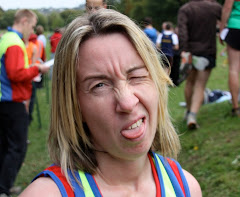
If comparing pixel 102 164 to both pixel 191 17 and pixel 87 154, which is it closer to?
pixel 87 154

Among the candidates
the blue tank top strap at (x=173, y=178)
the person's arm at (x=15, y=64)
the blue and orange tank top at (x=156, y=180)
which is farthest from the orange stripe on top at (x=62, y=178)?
the person's arm at (x=15, y=64)

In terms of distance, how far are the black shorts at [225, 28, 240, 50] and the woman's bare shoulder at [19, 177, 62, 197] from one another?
3884 millimetres

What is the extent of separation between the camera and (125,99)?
1327 millimetres

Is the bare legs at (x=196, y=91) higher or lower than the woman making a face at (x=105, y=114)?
lower

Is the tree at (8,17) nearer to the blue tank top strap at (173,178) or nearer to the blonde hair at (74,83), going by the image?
the blonde hair at (74,83)

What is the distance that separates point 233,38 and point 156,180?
3564 millimetres

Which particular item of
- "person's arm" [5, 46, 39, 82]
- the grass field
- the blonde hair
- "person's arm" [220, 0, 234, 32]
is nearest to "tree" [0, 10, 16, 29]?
"person's arm" [5, 46, 39, 82]

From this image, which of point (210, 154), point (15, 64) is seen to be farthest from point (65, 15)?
point (210, 154)

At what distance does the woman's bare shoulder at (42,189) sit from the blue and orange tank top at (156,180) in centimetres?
2

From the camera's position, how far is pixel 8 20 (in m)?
5.20

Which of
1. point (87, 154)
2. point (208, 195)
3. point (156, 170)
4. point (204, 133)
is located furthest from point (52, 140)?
point (204, 133)

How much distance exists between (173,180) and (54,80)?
677 millimetres

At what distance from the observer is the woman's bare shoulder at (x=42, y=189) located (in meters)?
1.30

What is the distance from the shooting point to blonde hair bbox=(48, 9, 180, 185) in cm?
143
